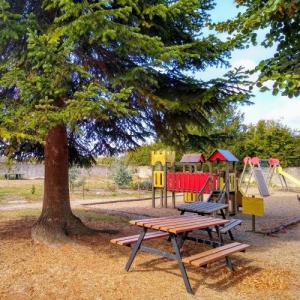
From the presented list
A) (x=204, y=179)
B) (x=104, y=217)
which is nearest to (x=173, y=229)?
(x=104, y=217)

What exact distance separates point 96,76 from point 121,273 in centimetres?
365

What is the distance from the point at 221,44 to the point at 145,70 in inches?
68.7

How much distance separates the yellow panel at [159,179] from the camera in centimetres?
1530

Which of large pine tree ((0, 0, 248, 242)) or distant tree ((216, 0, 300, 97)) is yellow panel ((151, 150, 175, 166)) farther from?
distant tree ((216, 0, 300, 97))

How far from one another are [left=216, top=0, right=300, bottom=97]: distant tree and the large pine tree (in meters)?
1.48

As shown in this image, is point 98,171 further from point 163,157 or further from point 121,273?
point 121,273

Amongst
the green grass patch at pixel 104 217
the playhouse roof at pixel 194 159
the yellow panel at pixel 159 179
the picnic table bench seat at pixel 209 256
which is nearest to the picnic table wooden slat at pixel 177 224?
the picnic table bench seat at pixel 209 256

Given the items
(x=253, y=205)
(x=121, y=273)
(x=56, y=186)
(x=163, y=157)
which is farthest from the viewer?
(x=163, y=157)

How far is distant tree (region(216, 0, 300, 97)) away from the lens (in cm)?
324

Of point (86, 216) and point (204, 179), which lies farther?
point (204, 179)

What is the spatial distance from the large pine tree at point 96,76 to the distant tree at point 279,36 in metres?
1.48

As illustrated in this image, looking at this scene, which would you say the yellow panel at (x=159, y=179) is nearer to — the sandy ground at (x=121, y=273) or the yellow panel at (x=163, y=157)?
the yellow panel at (x=163, y=157)

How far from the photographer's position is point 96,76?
6969 mm

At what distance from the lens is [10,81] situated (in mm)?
5262
